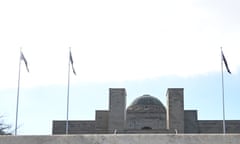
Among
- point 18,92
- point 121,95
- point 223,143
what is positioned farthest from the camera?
point 121,95

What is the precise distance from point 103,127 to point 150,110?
5.07 meters

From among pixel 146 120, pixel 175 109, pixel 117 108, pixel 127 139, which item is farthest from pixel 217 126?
pixel 127 139

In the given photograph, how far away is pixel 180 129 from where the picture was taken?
45.9 meters

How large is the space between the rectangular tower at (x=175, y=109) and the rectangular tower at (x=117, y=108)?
3.95 metres

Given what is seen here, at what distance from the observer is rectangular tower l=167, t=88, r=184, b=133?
148 feet

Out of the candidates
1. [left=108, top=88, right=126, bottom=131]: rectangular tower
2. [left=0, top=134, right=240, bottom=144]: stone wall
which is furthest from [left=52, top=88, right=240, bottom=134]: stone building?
[left=0, top=134, right=240, bottom=144]: stone wall

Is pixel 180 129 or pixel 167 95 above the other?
pixel 167 95

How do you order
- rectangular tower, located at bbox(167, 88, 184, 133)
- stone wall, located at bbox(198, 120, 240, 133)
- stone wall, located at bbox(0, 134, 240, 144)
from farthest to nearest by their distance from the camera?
stone wall, located at bbox(198, 120, 240, 133), rectangular tower, located at bbox(167, 88, 184, 133), stone wall, located at bbox(0, 134, 240, 144)

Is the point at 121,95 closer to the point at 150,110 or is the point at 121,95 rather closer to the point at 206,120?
Result: the point at 150,110

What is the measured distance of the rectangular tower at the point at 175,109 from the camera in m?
45.2

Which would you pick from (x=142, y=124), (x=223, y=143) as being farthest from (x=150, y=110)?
(x=223, y=143)

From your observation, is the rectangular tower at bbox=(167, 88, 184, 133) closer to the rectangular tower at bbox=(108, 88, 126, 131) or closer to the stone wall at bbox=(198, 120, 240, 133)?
the stone wall at bbox=(198, 120, 240, 133)

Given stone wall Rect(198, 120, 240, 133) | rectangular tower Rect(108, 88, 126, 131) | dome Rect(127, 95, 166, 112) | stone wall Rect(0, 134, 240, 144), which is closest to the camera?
stone wall Rect(0, 134, 240, 144)

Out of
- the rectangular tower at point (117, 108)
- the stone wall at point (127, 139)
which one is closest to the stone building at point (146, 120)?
the rectangular tower at point (117, 108)
